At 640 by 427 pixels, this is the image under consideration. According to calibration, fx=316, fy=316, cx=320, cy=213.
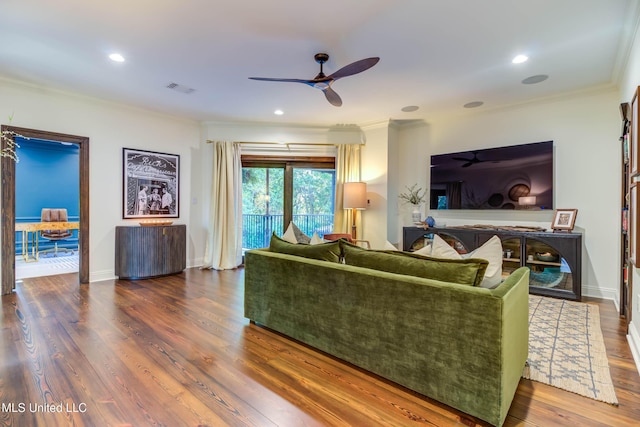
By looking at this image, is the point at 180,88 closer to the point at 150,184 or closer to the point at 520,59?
the point at 150,184

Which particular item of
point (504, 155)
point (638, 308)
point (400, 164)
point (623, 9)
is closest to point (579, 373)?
point (638, 308)

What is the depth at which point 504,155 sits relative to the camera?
4.53 metres

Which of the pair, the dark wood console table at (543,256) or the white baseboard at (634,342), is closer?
the white baseboard at (634,342)

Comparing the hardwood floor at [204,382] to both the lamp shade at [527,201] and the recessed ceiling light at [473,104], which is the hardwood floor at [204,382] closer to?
the lamp shade at [527,201]

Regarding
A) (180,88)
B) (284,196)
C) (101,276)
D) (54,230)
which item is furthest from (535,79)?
(54,230)

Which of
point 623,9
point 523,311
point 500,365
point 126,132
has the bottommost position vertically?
point 500,365

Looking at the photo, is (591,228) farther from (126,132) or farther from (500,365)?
(126,132)

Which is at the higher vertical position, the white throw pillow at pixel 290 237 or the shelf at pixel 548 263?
the white throw pillow at pixel 290 237

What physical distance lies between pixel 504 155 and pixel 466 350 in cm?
379

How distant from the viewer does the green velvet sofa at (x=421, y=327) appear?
1.56 m

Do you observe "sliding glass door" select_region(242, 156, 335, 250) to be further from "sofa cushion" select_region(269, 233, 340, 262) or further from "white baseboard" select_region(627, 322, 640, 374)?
"white baseboard" select_region(627, 322, 640, 374)

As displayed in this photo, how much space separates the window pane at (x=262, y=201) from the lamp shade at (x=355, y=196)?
1.37 metres

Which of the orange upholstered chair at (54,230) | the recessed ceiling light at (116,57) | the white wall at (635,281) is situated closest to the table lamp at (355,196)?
the white wall at (635,281)

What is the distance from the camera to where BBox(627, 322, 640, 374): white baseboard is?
225 centimetres
